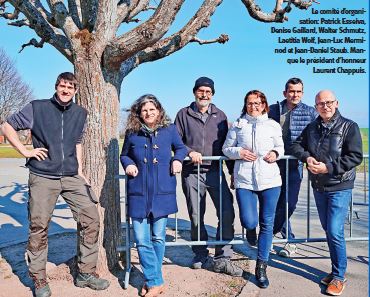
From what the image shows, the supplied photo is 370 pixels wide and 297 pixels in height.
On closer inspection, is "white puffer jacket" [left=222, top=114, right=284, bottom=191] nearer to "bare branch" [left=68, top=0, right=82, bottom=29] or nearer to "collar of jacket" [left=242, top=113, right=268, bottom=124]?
"collar of jacket" [left=242, top=113, right=268, bottom=124]

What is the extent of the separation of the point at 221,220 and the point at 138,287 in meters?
1.15

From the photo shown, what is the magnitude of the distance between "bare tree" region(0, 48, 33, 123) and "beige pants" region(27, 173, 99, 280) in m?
39.5

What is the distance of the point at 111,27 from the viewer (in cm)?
395

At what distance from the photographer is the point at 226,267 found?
3.98 m

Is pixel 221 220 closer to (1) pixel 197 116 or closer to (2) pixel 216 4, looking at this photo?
(1) pixel 197 116

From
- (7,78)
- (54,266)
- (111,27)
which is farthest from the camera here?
(7,78)

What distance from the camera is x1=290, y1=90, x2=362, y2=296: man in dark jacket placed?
3.45 meters

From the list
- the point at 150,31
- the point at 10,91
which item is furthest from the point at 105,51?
the point at 10,91

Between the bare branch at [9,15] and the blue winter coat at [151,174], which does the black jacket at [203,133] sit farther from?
the bare branch at [9,15]

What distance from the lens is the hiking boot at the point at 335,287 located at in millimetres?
3477

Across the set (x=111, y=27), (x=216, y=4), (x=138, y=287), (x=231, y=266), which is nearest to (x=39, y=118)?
(x=111, y=27)

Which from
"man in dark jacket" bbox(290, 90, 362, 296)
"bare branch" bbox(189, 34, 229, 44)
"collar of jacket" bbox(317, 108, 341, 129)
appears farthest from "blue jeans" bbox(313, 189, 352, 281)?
"bare branch" bbox(189, 34, 229, 44)

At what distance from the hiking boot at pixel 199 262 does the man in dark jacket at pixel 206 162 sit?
0.19 metres

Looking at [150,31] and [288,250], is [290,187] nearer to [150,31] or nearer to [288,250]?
[288,250]
